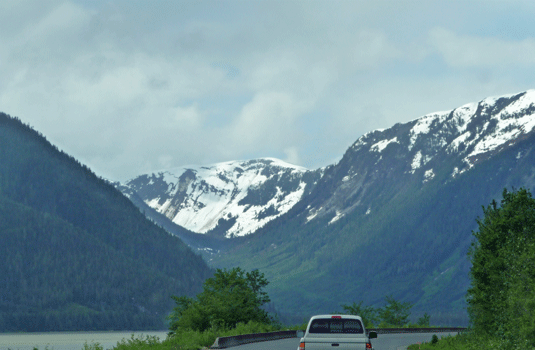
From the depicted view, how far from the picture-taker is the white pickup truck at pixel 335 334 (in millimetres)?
27812

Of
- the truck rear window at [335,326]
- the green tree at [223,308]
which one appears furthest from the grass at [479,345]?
the green tree at [223,308]

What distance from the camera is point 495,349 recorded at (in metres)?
40.6

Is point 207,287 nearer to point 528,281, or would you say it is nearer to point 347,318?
point 528,281

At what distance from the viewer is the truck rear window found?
2931 cm

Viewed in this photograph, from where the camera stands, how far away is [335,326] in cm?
2956

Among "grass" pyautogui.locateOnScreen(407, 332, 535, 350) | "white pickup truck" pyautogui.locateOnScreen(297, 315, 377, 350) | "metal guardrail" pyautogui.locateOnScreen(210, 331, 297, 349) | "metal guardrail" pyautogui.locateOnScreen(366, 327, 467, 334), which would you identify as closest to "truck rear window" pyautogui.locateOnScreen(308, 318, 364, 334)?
"white pickup truck" pyautogui.locateOnScreen(297, 315, 377, 350)

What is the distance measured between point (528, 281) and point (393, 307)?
121 metres

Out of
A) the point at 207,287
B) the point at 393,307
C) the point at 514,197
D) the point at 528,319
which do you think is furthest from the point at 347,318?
the point at 393,307

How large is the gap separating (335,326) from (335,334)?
123 centimetres

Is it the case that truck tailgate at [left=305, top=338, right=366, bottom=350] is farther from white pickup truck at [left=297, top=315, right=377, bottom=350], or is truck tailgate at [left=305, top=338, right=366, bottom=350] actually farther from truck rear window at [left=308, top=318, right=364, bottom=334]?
truck rear window at [left=308, top=318, right=364, bottom=334]

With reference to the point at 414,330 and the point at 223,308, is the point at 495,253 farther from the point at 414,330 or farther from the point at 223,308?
the point at 414,330

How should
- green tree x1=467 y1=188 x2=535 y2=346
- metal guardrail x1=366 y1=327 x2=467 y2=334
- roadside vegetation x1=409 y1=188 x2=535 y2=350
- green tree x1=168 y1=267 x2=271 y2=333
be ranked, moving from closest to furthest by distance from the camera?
1. roadside vegetation x1=409 y1=188 x2=535 y2=350
2. green tree x1=467 y1=188 x2=535 y2=346
3. green tree x1=168 y1=267 x2=271 y2=333
4. metal guardrail x1=366 y1=327 x2=467 y2=334

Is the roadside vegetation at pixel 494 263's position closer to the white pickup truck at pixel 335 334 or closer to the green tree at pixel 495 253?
the green tree at pixel 495 253

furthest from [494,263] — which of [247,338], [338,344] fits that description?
[338,344]
